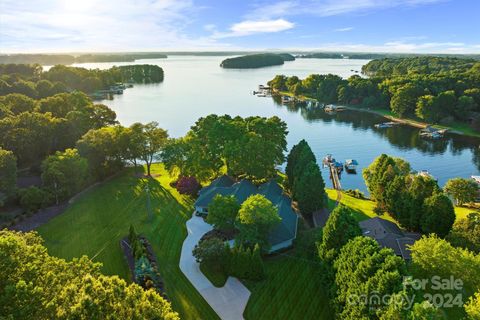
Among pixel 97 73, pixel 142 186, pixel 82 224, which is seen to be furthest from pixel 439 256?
pixel 97 73

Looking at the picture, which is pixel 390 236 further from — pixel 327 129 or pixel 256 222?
pixel 327 129

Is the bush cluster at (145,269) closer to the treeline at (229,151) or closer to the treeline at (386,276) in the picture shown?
the treeline at (386,276)

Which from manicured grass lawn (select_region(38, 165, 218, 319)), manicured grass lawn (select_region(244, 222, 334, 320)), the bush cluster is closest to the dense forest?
manicured grass lawn (select_region(38, 165, 218, 319))

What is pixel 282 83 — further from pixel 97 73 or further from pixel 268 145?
pixel 268 145

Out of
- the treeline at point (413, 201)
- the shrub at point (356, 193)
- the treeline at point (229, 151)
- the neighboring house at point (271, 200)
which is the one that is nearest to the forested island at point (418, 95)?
the shrub at point (356, 193)

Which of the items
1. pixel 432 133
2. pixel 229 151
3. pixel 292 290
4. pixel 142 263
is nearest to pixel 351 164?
pixel 229 151
